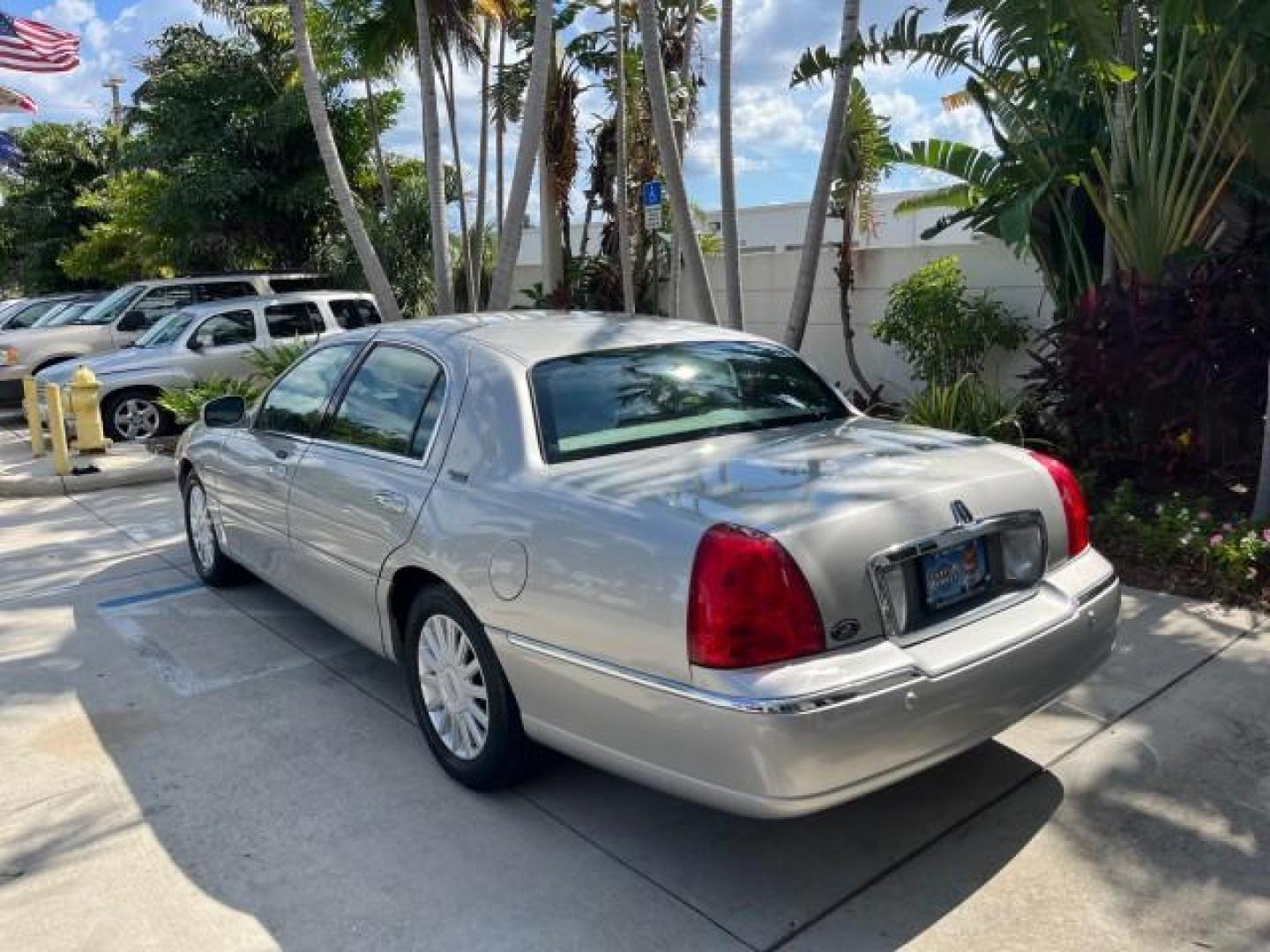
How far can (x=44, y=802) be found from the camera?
143 inches

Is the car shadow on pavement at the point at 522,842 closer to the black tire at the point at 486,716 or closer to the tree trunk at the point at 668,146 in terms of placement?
the black tire at the point at 486,716

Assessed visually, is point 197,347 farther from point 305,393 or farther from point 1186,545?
point 1186,545

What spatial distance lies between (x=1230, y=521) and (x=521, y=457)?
4.42 m

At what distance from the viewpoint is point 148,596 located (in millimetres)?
5992

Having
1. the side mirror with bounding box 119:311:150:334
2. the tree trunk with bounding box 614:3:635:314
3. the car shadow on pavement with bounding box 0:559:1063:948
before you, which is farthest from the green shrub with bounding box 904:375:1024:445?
the side mirror with bounding box 119:311:150:334

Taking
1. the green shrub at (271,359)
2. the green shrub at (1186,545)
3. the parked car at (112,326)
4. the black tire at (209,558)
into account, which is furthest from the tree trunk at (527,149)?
the parked car at (112,326)

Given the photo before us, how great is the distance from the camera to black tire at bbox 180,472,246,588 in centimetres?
587

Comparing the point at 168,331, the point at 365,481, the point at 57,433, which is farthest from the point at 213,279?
the point at 365,481

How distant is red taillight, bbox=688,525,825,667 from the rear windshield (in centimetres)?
92

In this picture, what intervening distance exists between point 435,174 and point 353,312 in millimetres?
3096

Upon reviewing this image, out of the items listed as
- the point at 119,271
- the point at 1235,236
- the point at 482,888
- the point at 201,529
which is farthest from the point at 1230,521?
the point at 119,271

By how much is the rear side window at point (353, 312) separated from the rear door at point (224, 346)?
101cm

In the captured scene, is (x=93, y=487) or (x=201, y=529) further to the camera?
(x=93, y=487)

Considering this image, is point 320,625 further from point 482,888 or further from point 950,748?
point 950,748
